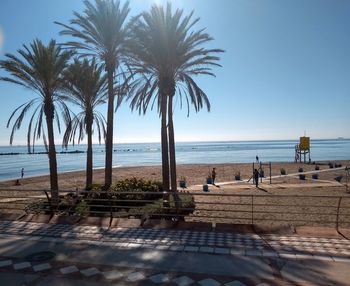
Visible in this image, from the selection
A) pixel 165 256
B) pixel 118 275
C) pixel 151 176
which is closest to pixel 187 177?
pixel 151 176

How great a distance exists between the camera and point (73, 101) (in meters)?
23.0

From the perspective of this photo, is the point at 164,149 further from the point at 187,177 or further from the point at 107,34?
the point at 187,177

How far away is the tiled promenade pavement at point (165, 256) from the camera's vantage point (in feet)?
20.3

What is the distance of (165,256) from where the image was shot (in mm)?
7316

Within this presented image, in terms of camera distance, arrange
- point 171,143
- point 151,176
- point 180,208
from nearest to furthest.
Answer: point 180,208 < point 171,143 < point 151,176

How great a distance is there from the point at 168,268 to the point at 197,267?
54 centimetres

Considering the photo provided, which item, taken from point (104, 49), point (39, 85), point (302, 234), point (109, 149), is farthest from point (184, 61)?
point (302, 234)

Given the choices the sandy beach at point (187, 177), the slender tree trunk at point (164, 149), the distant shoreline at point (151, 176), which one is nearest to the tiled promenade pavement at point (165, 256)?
the slender tree trunk at point (164, 149)

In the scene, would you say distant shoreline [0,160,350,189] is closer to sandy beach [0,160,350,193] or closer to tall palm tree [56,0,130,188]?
sandy beach [0,160,350,193]

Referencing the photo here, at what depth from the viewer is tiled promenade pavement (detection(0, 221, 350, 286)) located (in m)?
6.19

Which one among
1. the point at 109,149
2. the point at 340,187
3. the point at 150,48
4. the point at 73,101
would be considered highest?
the point at 150,48

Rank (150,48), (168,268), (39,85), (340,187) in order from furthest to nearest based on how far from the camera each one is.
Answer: (340,187)
(39,85)
(150,48)
(168,268)

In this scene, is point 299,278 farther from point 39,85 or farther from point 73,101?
point 73,101

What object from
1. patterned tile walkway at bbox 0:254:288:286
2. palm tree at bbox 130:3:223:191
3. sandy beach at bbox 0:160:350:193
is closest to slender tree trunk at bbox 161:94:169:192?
palm tree at bbox 130:3:223:191
